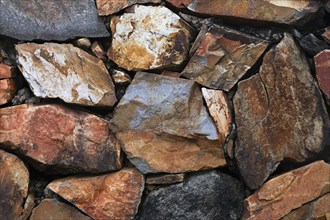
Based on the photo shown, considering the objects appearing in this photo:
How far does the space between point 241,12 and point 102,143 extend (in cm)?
79

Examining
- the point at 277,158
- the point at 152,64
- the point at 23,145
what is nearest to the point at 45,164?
the point at 23,145

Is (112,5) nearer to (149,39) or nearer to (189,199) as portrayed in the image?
(149,39)

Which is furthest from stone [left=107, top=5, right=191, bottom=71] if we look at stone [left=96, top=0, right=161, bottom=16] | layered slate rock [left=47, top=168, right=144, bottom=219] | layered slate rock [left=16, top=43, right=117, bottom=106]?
layered slate rock [left=47, top=168, right=144, bottom=219]

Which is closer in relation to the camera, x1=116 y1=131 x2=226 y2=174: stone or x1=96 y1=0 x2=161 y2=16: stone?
x1=116 y1=131 x2=226 y2=174: stone

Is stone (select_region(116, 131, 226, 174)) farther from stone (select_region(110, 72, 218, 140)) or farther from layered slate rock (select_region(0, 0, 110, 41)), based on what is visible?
layered slate rock (select_region(0, 0, 110, 41))

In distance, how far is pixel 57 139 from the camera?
2.10 metres

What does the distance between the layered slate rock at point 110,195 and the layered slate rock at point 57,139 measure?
6cm

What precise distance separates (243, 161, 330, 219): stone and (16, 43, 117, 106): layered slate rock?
75 centimetres

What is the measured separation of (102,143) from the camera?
213 cm

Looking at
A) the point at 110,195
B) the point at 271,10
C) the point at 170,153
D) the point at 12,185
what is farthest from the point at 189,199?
the point at 271,10

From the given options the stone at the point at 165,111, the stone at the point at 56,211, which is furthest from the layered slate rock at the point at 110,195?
the stone at the point at 165,111

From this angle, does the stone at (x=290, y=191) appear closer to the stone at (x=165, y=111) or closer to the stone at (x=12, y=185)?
the stone at (x=165, y=111)

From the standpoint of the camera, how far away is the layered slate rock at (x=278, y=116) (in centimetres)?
212

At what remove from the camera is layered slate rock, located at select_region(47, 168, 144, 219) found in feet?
6.89
